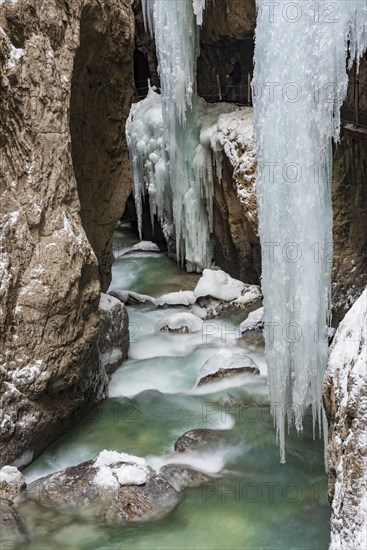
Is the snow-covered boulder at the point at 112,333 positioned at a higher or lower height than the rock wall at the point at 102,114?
lower

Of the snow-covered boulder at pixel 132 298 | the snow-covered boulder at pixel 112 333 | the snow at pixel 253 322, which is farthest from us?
the snow-covered boulder at pixel 132 298

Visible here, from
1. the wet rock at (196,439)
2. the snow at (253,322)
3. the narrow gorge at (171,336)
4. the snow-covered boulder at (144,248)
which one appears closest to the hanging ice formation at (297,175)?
the narrow gorge at (171,336)

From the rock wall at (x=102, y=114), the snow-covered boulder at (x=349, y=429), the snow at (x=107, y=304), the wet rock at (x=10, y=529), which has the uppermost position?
the rock wall at (x=102, y=114)

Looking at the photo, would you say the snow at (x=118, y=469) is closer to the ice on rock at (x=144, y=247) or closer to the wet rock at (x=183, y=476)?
the wet rock at (x=183, y=476)

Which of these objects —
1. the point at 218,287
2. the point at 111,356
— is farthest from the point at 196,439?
the point at 218,287

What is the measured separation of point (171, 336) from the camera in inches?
394

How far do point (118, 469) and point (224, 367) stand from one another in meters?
2.71

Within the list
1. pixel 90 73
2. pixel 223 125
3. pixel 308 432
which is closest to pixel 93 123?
pixel 90 73

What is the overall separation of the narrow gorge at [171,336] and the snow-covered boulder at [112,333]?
0.03 m

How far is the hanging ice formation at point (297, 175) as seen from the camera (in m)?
6.69

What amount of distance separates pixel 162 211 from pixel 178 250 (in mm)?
922

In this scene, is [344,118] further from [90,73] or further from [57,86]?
[57,86]

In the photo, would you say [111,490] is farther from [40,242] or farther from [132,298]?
[132,298]

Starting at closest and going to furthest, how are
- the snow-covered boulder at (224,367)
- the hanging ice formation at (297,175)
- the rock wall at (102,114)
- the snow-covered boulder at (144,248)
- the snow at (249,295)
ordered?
the hanging ice formation at (297,175) < the rock wall at (102,114) < the snow-covered boulder at (224,367) < the snow at (249,295) < the snow-covered boulder at (144,248)
